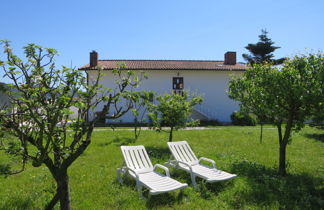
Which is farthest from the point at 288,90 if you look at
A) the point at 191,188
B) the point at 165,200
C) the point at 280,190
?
the point at 165,200

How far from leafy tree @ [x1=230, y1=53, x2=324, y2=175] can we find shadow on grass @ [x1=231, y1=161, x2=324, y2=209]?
19.1 inches

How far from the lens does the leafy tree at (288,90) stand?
491 centimetres

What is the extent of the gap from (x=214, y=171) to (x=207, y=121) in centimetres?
1378

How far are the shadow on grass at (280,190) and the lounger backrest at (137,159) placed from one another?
6.55ft

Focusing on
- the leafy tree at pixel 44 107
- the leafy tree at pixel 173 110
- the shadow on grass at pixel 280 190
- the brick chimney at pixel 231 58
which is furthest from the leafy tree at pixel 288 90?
the brick chimney at pixel 231 58

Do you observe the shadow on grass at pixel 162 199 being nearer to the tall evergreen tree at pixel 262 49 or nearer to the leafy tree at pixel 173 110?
the leafy tree at pixel 173 110

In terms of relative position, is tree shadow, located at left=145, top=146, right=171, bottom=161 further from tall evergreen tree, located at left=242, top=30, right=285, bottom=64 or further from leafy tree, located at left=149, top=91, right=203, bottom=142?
tall evergreen tree, located at left=242, top=30, right=285, bottom=64

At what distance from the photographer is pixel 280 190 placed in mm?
4656

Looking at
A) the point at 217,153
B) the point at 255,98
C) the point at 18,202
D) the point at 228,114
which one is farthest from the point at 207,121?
the point at 18,202

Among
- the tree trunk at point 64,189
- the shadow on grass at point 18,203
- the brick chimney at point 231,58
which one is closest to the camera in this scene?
the tree trunk at point 64,189

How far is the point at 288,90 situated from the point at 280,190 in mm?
2194

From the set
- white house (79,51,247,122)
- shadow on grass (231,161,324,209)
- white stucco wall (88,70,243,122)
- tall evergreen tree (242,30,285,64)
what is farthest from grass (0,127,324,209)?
tall evergreen tree (242,30,285,64)

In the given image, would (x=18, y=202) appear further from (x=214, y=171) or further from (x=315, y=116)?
(x=315, y=116)

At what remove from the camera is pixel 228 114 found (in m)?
21.1
